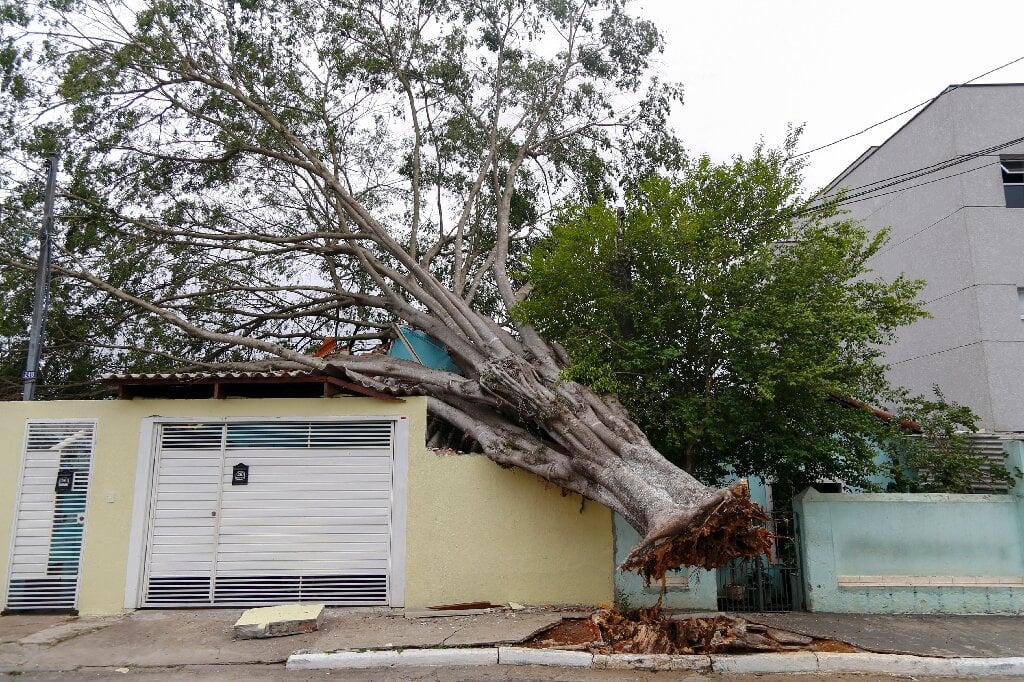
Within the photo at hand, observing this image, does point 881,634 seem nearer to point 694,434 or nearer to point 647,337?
point 694,434

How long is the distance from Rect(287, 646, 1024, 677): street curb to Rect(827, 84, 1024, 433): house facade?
A: 7884 millimetres

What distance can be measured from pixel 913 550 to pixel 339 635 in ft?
25.1

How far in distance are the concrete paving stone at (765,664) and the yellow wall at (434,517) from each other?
2555mm

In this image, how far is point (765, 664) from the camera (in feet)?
22.9

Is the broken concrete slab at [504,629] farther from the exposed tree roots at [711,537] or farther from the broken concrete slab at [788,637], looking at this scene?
the broken concrete slab at [788,637]

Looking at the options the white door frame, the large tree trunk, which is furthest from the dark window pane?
the white door frame

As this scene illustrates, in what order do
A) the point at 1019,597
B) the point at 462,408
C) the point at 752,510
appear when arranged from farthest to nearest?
the point at 462,408
the point at 1019,597
the point at 752,510

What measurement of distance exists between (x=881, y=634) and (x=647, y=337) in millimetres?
4471

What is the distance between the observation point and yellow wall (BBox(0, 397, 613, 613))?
367 inches

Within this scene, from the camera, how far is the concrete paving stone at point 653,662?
700 centimetres

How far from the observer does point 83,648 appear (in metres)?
7.66

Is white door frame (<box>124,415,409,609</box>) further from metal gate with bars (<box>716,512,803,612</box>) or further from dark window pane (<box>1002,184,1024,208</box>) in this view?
dark window pane (<box>1002,184,1024,208</box>)

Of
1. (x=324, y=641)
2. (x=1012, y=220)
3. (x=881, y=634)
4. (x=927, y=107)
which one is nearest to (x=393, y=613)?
(x=324, y=641)

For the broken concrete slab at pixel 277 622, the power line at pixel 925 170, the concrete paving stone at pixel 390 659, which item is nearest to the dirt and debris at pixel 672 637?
the concrete paving stone at pixel 390 659
